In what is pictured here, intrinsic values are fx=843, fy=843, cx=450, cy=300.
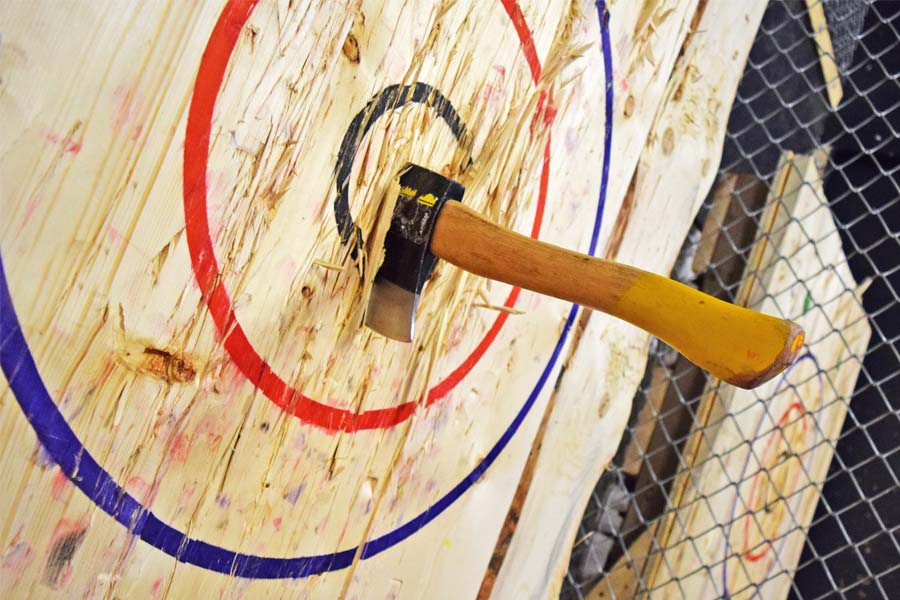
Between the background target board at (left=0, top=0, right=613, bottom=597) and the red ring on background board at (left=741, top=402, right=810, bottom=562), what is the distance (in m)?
0.88

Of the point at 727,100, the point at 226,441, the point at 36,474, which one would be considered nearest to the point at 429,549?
the point at 226,441

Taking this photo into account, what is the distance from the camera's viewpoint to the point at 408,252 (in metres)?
0.65

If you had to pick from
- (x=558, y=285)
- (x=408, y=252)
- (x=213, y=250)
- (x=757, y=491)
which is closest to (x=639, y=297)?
(x=558, y=285)

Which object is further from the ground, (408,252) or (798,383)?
(408,252)

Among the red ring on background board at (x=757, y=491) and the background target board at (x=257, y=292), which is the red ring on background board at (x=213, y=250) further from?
the red ring on background board at (x=757, y=491)

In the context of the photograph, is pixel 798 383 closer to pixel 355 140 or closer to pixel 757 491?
pixel 757 491

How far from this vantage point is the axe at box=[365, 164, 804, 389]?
0.54 metres

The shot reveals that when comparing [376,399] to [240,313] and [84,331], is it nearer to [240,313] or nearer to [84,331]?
[240,313]

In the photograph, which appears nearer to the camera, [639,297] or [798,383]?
[639,297]

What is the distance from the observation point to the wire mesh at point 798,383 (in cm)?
160

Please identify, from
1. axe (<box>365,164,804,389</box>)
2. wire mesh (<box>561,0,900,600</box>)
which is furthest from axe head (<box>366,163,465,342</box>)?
wire mesh (<box>561,0,900,600</box>)

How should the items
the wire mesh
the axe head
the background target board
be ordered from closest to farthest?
the background target board
the axe head
the wire mesh

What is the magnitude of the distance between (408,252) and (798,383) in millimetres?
1248

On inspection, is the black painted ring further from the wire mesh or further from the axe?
the wire mesh
